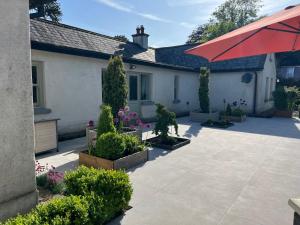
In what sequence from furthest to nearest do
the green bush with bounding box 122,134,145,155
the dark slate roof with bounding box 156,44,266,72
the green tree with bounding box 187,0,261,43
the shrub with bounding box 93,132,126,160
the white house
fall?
the green tree with bounding box 187,0,261,43, the dark slate roof with bounding box 156,44,266,72, the white house, the green bush with bounding box 122,134,145,155, the shrub with bounding box 93,132,126,160

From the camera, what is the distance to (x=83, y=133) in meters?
8.88

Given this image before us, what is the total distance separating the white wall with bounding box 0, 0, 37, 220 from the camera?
2553 millimetres

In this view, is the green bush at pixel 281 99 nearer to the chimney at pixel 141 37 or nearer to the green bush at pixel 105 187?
Result: the chimney at pixel 141 37

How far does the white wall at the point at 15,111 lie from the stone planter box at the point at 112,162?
216 centimetres

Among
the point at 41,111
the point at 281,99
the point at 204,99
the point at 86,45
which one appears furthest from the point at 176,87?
the point at 41,111

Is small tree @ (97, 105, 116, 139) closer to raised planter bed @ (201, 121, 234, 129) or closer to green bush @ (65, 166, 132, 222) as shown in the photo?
green bush @ (65, 166, 132, 222)

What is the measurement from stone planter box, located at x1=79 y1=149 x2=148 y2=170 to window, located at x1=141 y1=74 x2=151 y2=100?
24.9 feet

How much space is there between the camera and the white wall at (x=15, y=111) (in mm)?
2553

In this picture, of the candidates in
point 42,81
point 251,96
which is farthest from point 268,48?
point 251,96

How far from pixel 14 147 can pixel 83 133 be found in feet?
20.5

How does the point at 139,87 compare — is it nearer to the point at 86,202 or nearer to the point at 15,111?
the point at 15,111

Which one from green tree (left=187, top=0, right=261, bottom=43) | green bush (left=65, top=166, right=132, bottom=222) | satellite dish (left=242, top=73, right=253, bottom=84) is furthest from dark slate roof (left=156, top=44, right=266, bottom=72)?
green tree (left=187, top=0, right=261, bottom=43)

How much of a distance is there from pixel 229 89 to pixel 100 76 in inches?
442

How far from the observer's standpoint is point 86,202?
2.70 m
